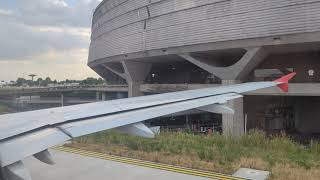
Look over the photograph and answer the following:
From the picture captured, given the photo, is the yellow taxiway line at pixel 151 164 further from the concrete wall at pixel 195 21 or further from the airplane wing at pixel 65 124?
the concrete wall at pixel 195 21

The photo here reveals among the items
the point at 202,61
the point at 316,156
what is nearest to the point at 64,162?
the point at 316,156

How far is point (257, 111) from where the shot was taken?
45750mm

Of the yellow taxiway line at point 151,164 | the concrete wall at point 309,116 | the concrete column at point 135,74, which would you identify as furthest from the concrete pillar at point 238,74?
the yellow taxiway line at point 151,164

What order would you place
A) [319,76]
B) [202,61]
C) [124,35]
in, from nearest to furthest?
[319,76] < [202,61] < [124,35]

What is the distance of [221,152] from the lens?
1549 centimetres

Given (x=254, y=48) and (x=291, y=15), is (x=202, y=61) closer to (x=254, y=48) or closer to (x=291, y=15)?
(x=254, y=48)

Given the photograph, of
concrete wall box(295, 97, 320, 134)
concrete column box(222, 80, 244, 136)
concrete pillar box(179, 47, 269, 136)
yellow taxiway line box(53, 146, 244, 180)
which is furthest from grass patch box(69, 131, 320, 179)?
concrete wall box(295, 97, 320, 134)

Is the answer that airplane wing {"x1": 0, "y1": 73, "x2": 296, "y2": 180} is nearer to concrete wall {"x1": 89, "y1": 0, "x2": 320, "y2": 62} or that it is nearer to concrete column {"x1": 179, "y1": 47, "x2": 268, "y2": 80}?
concrete wall {"x1": 89, "y1": 0, "x2": 320, "y2": 62}

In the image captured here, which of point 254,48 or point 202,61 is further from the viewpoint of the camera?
point 202,61

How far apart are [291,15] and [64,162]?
26532 mm

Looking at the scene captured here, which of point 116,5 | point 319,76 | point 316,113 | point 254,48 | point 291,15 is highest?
point 116,5

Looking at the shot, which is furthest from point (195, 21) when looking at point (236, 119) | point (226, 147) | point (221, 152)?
point (221, 152)

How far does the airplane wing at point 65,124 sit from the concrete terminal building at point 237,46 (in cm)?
2468

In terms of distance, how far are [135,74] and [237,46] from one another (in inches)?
820
